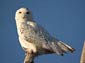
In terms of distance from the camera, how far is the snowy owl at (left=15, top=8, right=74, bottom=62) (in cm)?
1141

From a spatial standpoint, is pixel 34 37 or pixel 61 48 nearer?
pixel 61 48

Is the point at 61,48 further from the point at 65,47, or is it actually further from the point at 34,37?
the point at 34,37

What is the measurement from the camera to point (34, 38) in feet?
39.7

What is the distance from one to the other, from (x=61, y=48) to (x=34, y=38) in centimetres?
116

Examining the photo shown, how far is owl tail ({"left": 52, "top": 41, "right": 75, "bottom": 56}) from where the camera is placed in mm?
10989

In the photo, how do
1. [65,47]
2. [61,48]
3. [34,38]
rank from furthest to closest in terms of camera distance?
1. [34,38]
2. [61,48]
3. [65,47]

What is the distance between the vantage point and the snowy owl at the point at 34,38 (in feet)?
37.4

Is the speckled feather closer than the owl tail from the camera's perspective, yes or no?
No

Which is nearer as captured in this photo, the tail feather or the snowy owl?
the tail feather

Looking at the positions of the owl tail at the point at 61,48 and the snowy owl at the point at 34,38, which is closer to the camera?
the owl tail at the point at 61,48

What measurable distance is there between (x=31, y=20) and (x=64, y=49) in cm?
207

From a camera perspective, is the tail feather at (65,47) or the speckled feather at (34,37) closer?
the tail feather at (65,47)

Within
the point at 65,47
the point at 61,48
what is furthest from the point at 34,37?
the point at 65,47

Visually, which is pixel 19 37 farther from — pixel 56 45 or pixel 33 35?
pixel 56 45
